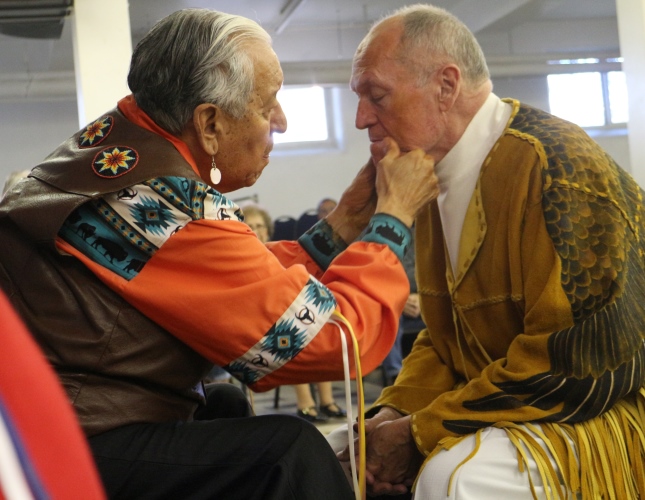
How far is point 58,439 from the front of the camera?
483mm

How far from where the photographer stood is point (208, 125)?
62.1 inches

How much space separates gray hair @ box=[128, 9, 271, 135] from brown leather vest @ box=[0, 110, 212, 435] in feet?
0.30

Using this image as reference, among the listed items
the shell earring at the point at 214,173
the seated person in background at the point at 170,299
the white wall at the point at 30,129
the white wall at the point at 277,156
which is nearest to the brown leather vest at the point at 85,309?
the seated person in background at the point at 170,299

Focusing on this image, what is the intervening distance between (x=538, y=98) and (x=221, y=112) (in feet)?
37.1

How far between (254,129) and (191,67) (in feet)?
0.55

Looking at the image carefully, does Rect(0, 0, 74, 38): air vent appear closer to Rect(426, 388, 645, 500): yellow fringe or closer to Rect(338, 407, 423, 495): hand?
Rect(338, 407, 423, 495): hand

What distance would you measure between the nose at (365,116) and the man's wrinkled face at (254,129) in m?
0.30

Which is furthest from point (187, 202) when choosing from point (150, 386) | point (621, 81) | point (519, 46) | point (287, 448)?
point (621, 81)

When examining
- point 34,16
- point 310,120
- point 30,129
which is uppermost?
point 34,16

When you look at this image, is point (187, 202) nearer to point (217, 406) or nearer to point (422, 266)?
point (217, 406)

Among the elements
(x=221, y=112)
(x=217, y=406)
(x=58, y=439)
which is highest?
(x=221, y=112)

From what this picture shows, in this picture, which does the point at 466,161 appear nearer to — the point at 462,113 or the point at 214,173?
the point at 462,113

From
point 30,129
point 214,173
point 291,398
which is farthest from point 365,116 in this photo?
point 30,129

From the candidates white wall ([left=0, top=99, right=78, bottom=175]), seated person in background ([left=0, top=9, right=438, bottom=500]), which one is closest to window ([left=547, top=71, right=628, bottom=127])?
white wall ([left=0, top=99, right=78, bottom=175])
